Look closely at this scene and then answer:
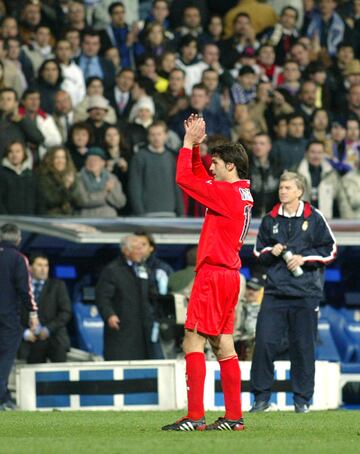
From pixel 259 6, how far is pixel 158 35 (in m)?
3.10

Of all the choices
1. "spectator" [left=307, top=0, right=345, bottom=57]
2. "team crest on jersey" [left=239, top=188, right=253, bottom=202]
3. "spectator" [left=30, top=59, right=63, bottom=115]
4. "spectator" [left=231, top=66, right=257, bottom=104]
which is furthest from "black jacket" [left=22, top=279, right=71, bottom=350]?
"spectator" [left=307, top=0, right=345, bottom=57]

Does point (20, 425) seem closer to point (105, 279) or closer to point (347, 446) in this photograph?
point (347, 446)

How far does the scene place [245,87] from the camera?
2403cm

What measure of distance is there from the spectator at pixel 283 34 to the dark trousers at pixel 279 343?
37.9 ft

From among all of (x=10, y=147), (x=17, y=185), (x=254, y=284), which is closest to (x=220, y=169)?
(x=254, y=284)

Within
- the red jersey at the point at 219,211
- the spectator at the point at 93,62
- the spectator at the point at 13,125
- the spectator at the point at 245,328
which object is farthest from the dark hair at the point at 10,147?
the red jersey at the point at 219,211

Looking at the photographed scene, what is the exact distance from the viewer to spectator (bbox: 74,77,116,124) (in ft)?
71.0

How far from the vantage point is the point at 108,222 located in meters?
19.7

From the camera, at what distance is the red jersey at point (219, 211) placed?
1141 cm

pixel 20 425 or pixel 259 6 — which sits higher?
pixel 259 6

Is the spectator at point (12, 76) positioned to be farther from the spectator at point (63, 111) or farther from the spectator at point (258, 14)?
the spectator at point (258, 14)

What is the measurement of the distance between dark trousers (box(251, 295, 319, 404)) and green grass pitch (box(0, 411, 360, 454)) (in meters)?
0.40

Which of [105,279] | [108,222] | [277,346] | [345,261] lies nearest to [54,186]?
[108,222]

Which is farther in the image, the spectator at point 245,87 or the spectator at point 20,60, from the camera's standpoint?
the spectator at point 245,87
